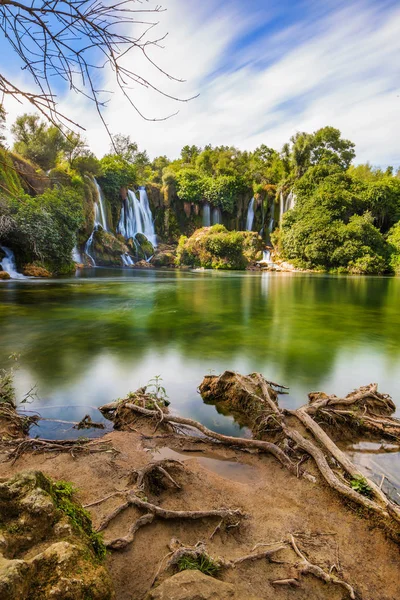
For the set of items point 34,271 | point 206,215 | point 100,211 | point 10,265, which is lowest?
point 34,271

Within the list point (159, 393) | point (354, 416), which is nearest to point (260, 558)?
point (354, 416)

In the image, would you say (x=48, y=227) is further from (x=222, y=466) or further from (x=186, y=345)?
(x=222, y=466)

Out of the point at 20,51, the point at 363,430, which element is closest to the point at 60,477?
the point at 20,51

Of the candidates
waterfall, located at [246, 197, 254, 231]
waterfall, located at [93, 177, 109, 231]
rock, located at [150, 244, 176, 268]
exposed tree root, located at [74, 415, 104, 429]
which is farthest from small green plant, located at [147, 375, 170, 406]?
waterfall, located at [246, 197, 254, 231]

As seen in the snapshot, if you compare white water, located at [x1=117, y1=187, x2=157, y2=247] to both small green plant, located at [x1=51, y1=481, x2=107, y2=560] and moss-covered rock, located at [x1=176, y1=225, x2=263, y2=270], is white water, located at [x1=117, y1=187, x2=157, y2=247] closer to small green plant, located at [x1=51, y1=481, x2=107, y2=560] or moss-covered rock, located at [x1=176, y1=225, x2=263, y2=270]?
moss-covered rock, located at [x1=176, y1=225, x2=263, y2=270]

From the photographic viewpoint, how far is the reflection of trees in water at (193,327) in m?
7.39

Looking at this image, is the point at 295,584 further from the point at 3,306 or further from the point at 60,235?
the point at 60,235

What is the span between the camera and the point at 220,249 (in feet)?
128

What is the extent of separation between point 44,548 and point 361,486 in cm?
238

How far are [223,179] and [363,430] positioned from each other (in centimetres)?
4578

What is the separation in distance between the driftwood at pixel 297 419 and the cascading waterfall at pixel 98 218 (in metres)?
32.9

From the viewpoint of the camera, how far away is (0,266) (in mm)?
22234

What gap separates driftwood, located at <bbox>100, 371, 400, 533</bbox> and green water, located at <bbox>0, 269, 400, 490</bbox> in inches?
15.2

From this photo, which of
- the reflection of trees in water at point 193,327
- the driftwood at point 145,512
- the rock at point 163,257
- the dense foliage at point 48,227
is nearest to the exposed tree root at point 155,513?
the driftwood at point 145,512
